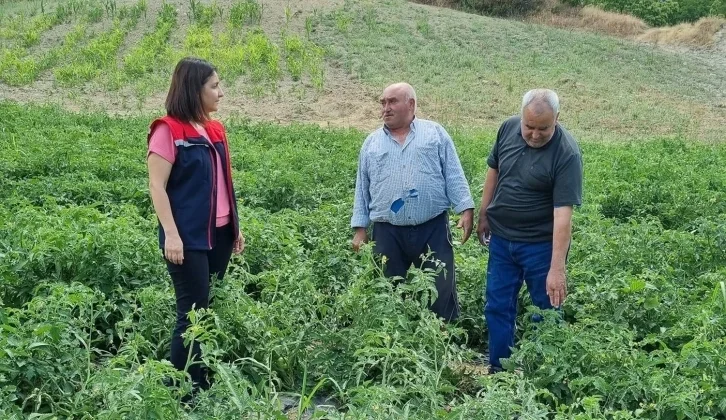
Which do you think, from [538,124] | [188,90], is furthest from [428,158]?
[188,90]

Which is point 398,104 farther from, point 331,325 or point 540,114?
point 331,325

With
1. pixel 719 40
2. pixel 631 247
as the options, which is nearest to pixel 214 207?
pixel 631 247

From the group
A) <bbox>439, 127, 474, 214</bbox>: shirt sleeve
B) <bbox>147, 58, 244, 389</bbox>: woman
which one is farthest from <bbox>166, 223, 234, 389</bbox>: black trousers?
<bbox>439, 127, 474, 214</bbox>: shirt sleeve

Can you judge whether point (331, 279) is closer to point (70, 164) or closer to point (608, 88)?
point (70, 164)

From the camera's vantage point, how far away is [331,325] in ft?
14.0

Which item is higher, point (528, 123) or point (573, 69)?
point (528, 123)

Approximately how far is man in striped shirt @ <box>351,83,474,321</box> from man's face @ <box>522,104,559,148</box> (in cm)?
57

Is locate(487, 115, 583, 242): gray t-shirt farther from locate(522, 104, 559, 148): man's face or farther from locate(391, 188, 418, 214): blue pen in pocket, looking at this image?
locate(391, 188, 418, 214): blue pen in pocket

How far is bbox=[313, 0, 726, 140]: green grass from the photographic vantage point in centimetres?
2027

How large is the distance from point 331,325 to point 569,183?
147 cm

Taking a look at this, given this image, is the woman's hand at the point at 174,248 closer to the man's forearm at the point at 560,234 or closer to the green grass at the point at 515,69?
the man's forearm at the point at 560,234

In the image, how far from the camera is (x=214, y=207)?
4.09 m

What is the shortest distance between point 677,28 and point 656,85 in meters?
15.1

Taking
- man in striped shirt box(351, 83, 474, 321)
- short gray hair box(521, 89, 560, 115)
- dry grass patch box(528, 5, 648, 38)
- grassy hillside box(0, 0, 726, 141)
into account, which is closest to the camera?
short gray hair box(521, 89, 560, 115)
